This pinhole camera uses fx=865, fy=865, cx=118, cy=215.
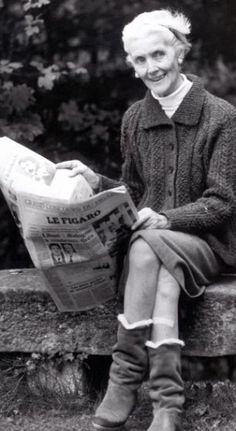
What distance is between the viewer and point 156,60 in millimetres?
3076

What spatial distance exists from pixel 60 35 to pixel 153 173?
130 centimetres

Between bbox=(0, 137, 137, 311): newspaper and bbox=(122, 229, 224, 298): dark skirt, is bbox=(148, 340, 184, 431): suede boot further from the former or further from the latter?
bbox=(0, 137, 137, 311): newspaper

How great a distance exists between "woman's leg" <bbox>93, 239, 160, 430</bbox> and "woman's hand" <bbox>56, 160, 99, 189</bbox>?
0.33 meters

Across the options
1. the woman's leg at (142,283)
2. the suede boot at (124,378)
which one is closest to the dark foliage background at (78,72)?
the woman's leg at (142,283)

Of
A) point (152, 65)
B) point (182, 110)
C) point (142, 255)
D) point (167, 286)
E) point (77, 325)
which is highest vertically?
point (152, 65)

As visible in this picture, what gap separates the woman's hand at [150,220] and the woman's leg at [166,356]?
0.59 ft

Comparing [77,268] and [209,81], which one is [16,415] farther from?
[209,81]

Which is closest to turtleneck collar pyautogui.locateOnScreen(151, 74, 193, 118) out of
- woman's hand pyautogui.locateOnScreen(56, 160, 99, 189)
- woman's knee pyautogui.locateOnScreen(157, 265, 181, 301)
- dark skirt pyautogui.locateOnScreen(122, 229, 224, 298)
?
woman's hand pyautogui.locateOnScreen(56, 160, 99, 189)

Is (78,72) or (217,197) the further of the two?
(78,72)

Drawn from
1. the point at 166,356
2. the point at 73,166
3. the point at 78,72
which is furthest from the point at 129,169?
the point at 78,72

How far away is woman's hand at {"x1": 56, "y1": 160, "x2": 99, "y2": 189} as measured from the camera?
9.92 feet

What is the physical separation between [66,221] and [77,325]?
0.62 meters

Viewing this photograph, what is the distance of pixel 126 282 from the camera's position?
2.96 m

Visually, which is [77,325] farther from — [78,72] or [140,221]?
[78,72]
